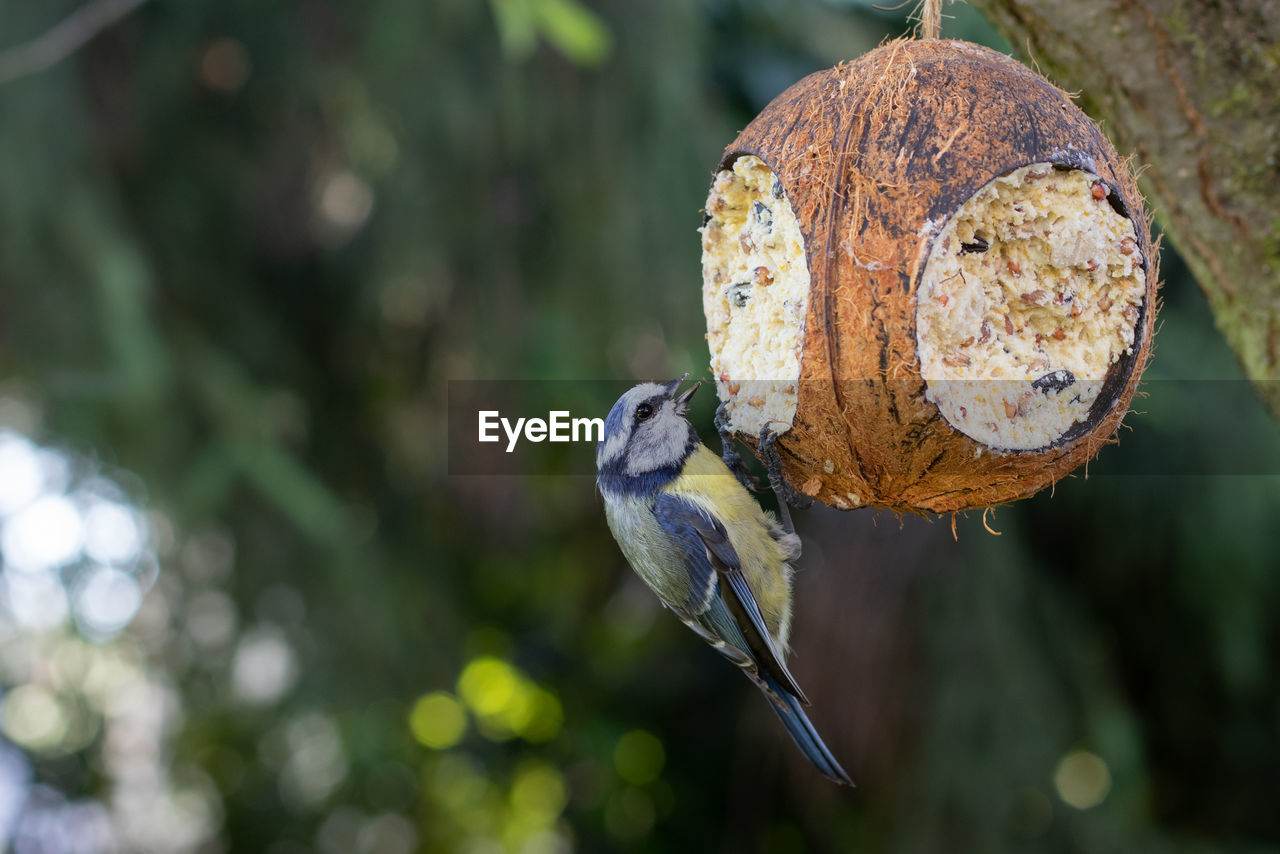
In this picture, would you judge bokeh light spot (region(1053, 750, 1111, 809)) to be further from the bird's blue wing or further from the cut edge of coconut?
the cut edge of coconut

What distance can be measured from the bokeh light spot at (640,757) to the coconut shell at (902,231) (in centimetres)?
408

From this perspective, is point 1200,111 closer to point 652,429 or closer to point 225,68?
point 652,429

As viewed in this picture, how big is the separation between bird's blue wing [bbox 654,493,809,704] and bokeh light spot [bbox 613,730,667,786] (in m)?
3.31

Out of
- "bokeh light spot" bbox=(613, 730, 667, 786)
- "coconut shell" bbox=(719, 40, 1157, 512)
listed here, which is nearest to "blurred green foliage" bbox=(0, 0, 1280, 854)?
"bokeh light spot" bbox=(613, 730, 667, 786)

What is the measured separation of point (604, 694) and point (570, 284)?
250cm

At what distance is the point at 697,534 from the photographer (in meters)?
2.40

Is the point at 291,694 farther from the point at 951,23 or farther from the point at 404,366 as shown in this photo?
the point at 951,23

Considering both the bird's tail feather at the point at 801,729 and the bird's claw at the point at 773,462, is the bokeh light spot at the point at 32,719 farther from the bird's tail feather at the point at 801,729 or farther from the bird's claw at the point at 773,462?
the bird's claw at the point at 773,462

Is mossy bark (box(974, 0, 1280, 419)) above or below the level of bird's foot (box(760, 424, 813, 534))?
above

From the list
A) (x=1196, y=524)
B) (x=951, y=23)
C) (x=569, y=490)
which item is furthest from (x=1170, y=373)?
(x=569, y=490)

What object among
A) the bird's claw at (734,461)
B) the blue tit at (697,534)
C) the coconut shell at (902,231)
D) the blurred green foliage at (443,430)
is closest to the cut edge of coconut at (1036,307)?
the coconut shell at (902,231)

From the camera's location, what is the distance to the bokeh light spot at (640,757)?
5.55 meters

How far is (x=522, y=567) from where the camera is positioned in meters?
5.31

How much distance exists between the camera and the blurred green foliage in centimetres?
362
